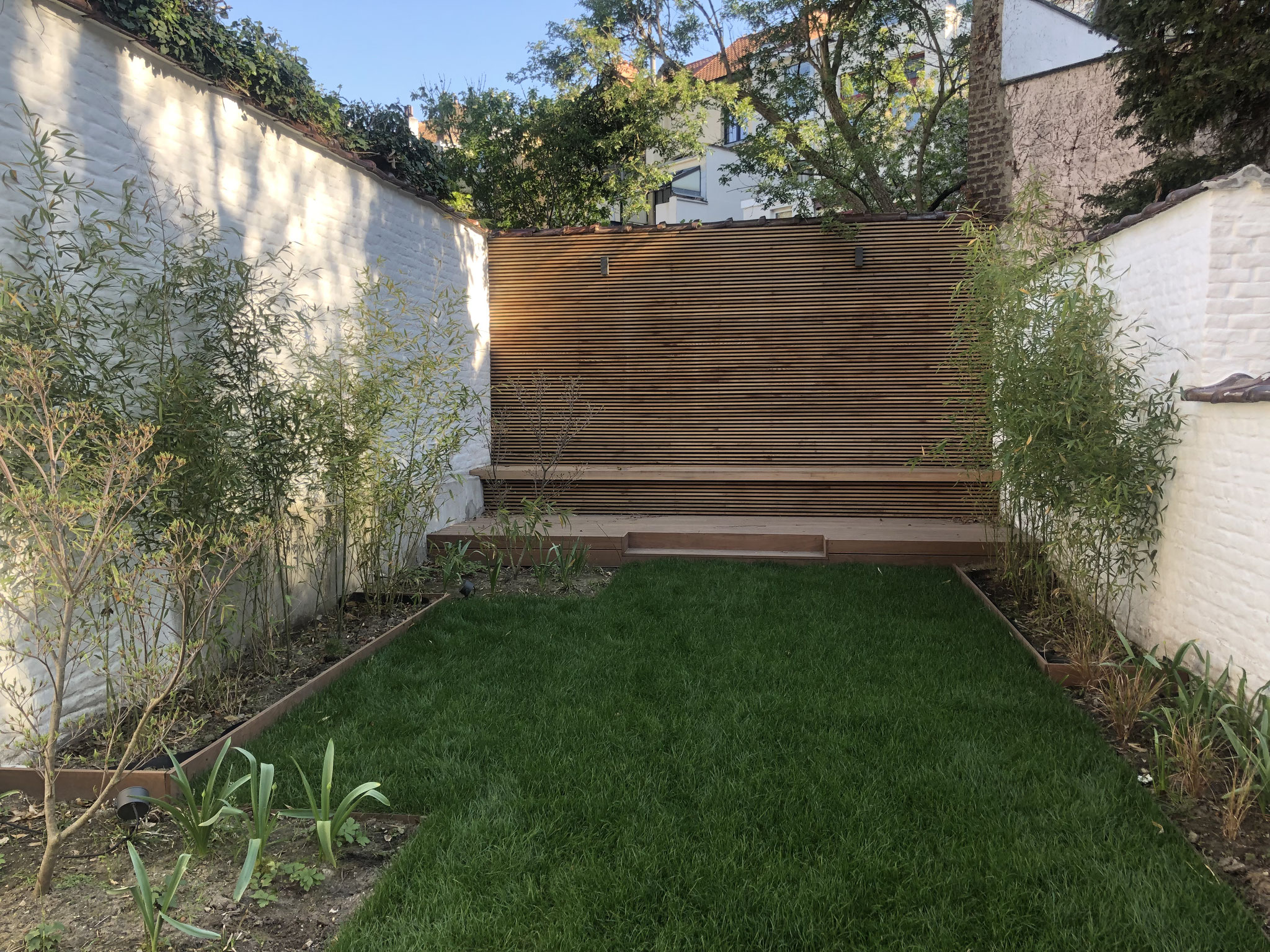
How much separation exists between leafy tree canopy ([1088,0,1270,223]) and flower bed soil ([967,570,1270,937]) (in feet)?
9.51

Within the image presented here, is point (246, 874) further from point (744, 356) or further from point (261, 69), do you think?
point (744, 356)

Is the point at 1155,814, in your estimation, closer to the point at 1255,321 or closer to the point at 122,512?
the point at 1255,321

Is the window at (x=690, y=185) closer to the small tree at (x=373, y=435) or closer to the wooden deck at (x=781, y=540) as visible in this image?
the wooden deck at (x=781, y=540)

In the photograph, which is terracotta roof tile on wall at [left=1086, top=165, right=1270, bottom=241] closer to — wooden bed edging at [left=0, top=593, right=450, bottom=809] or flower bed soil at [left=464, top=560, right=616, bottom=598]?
flower bed soil at [left=464, top=560, right=616, bottom=598]

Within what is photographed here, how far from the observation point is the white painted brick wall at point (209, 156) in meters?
2.72

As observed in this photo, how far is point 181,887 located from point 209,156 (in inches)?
124

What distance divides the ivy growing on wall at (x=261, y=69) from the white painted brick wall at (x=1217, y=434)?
4342 mm

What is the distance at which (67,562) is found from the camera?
81.0 inches

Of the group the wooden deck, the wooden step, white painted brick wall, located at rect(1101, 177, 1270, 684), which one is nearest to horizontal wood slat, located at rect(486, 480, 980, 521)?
Answer: the wooden deck

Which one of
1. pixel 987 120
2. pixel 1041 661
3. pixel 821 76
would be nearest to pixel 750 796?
pixel 1041 661

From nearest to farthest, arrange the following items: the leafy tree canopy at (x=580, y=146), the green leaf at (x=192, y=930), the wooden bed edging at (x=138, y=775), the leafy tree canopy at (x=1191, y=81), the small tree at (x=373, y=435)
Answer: the green leaf at (x=192, y=930) < the wooden bed edging at (x=138, y=775) < the small tree at (x=373, y=435) < the leafy tree canopy at (x=1191, y=81) < the leafy tree canopy at (x=580, y=146)

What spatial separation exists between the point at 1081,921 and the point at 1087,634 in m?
1.77

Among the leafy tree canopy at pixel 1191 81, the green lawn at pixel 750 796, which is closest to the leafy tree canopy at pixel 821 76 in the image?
the leafy tree canopy at pixel 1191 81

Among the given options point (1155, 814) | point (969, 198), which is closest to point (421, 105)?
point (969, 198)
